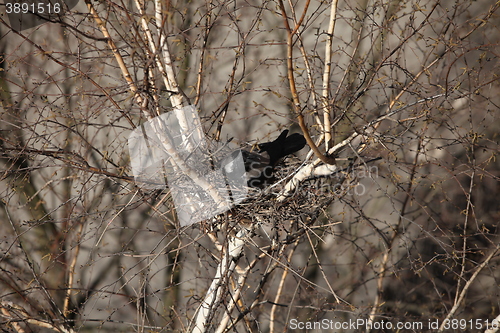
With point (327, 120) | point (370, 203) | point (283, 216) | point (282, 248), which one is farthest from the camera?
point (370, 203)

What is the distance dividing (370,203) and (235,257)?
114 inches

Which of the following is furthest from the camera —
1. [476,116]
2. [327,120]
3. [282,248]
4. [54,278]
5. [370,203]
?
[370,203]

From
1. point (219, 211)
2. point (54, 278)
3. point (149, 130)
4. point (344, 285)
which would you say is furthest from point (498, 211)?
point (54, 278)

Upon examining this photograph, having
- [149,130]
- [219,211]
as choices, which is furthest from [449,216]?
[149,130]

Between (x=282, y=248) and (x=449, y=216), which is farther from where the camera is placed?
(x=449, y=216)

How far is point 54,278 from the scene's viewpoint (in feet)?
14.4

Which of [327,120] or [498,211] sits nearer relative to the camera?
[327,120]

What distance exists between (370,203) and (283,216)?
3.01 meters

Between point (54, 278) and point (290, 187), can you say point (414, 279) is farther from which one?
point (54, 278)

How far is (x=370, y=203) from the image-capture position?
15.5 ft

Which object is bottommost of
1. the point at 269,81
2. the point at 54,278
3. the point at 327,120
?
the point at 54,278

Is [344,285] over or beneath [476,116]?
beneath

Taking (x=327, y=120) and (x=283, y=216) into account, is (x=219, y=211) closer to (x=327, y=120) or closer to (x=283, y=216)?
(x=283, y=216)

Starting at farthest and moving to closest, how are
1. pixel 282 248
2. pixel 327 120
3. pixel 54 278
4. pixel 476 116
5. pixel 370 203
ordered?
pixel 370 203 < pixel 54 278 < pixel 476 116 < pixel 282 248 < pixel 327 120
